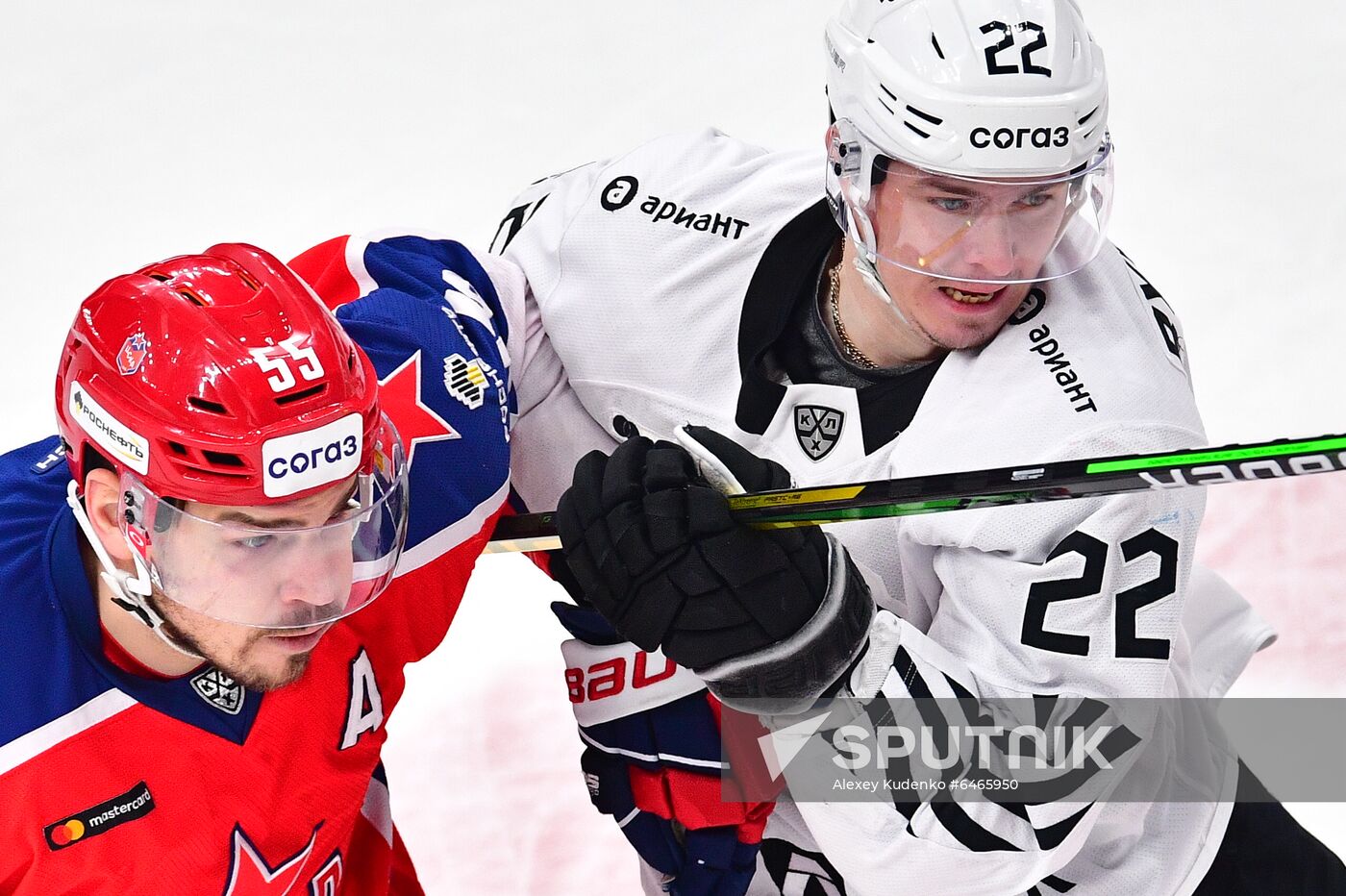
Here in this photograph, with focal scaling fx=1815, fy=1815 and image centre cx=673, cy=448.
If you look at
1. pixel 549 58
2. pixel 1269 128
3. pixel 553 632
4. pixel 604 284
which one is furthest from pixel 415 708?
pixel 1269 128

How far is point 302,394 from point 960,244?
878mm

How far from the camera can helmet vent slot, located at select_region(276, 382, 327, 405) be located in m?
1.95

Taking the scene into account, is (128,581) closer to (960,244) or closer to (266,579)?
(266,579)

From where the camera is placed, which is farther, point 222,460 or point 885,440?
point 885,440

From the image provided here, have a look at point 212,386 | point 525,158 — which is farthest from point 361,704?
point 525,158

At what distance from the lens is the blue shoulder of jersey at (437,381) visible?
2.39m

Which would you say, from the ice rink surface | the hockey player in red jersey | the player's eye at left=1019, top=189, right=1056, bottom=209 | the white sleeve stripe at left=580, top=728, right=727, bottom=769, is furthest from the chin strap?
the ice rink surface

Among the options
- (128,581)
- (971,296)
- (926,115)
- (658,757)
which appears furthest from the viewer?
(658,757)

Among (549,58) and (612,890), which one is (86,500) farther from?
(549,58)

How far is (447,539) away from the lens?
7.89 ft

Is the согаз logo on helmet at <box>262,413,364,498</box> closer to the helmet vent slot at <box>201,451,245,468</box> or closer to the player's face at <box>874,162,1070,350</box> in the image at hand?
the helmet vent slot at <box>201,451,245,468</box>

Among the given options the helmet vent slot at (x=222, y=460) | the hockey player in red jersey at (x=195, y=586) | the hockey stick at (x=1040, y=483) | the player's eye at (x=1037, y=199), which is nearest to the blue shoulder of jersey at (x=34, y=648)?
the hockey player in red jersey at (x=195, y=586)

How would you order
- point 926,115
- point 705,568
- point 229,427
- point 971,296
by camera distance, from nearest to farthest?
point 229,427, point 705,568, point 926,115, point 971,296

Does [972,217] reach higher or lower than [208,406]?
lower
